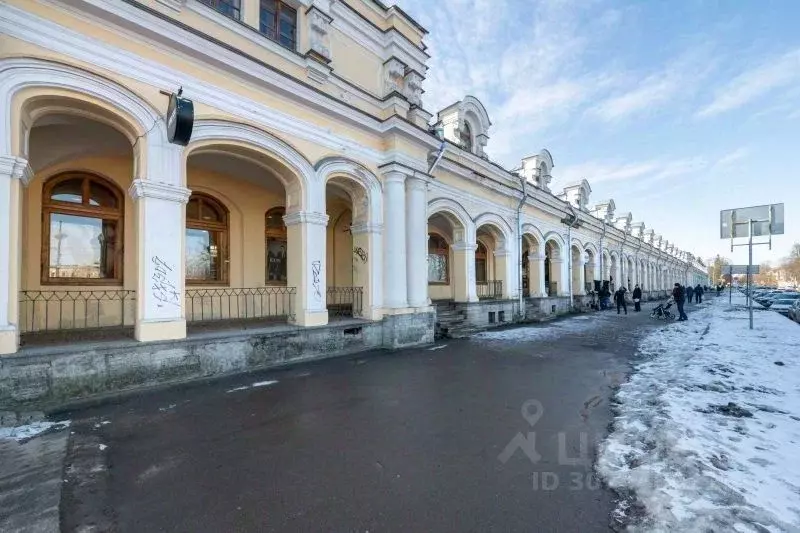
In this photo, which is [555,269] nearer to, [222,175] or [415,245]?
[415,245]

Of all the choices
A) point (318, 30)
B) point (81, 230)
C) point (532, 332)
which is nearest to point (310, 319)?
point (81, 230)

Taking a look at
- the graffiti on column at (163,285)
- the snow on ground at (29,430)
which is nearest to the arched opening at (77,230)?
the graffiti on column at (163,285)

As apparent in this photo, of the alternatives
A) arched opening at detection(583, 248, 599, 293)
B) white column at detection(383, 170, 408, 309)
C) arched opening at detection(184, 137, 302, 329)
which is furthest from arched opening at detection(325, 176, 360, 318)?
arched opening at detection(583, 248, 599, 293)

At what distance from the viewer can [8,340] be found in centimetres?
468

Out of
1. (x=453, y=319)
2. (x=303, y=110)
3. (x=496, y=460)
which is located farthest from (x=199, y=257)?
(x=496, y=460)

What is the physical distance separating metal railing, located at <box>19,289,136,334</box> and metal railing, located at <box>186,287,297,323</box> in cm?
136

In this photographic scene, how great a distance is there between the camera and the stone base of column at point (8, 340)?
183 inches

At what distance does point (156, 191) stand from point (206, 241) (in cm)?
397

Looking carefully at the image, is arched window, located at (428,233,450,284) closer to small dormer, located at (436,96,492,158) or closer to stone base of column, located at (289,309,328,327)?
small dormer, located at (436,96,492,158)

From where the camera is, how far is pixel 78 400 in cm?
494

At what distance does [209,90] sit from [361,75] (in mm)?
4349

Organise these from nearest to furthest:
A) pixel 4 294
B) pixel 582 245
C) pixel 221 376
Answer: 1. pixel 4 294
2. pixel 221 376
3. pixel 582 245

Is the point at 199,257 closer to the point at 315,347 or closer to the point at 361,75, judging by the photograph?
the point at 315,347

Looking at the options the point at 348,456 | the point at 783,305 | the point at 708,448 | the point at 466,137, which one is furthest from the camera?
the point at 783,305
